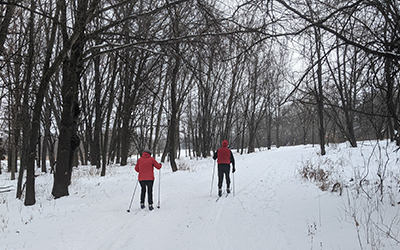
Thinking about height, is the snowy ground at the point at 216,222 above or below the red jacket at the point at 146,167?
below

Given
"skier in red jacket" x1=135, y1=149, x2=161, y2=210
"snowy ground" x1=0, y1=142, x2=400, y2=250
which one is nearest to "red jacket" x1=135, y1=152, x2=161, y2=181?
"skier in red jacket" x1=135, y1=149, x2=161, y2=210

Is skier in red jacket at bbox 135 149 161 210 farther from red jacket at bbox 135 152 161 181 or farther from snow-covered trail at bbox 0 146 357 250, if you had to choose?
snow-covered trail at bbox 0 146 357 250

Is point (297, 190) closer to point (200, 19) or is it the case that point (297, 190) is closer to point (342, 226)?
point (342, 226)

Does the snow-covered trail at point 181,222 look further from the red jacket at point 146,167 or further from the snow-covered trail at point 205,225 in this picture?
the red jacket at point 146,167

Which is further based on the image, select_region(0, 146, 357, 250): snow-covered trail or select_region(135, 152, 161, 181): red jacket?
select_region(135, 152, 161, 181): red jacket

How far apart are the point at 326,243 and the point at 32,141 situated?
26.2ft

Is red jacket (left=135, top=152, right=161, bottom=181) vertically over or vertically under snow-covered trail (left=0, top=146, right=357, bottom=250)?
over

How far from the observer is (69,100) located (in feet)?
26.5

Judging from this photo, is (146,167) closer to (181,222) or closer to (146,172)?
(146,172)

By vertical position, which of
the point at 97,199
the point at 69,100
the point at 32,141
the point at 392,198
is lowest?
the point at 97,199

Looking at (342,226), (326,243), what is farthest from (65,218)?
(342,226)

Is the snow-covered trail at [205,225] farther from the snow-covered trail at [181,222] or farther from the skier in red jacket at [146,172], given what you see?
the skier in red jacket at [146,172]

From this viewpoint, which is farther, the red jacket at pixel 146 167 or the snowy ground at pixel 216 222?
the red jacket at pixel 146 167

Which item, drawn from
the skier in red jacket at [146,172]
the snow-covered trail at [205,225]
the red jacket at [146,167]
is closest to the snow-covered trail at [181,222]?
the snow-covered trail at [205,225]
